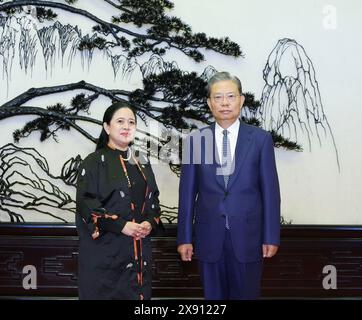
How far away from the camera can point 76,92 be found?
299cm

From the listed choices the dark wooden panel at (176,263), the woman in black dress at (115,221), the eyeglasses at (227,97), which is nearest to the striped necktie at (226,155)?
the eyeglasses at (227,97)

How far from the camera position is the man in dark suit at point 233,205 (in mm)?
1988

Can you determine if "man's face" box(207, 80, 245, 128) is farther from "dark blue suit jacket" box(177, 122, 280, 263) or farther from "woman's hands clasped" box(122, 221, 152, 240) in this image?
"woman's hands clasped" box(122, 221, 152, 240)

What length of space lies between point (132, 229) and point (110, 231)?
3.5 inches

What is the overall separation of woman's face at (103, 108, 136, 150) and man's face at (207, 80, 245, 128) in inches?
13.9

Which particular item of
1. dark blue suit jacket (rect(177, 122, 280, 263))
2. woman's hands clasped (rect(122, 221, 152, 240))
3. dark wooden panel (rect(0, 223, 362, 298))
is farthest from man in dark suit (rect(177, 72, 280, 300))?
dark wooden panel (rect(0, 223, 362, 298))


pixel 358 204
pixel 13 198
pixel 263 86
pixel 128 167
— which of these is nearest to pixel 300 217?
pixel 358 204

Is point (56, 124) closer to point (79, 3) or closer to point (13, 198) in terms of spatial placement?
point (13, 198)

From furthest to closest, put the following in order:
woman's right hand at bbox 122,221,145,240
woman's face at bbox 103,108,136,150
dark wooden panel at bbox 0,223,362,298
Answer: dark wooden panel at bbox 0,223,362,298, woman's face at bbox 103,108,136,150, woman's right hand at bbox 122,221,145,240

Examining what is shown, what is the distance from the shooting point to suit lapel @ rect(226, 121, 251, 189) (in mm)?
2006

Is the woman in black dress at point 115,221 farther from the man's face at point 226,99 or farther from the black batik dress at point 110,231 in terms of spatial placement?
the man's face at point 226,99

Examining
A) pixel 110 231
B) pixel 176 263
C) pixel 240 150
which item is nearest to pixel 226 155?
pixel 240 150

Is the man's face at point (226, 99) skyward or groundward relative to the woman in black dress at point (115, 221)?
skyward

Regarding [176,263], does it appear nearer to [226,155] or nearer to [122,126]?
[226,155]
